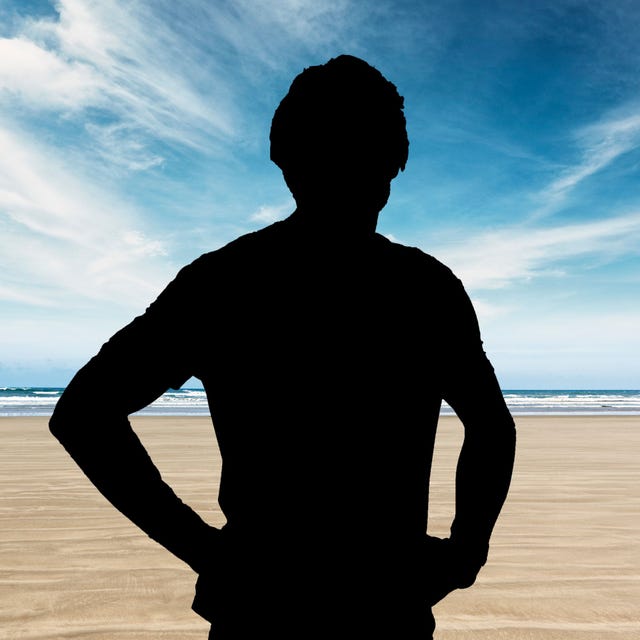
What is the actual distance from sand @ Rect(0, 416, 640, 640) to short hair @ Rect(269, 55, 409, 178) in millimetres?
2601

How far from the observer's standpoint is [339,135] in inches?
38.6

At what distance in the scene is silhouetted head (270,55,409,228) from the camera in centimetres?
98

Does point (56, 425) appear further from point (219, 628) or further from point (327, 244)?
point (327, 244)

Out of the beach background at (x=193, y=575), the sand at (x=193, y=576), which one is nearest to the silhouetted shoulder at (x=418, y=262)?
the beach background at (x=193, y=575)

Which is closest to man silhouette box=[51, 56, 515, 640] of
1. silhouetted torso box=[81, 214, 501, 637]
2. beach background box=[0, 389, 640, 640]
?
silhouetted torso box=[81, 214, 501, 637]

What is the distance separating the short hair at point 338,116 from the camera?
3.22ft

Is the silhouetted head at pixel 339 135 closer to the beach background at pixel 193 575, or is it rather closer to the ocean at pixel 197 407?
the beach background at pixel 193 575

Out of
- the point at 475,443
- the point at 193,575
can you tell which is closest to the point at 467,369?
the point at 475,443

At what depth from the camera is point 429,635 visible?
3.13 ft

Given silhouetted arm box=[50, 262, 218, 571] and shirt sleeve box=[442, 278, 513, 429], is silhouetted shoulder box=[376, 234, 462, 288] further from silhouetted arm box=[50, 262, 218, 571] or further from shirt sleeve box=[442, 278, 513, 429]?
silhouetted arm box=[50, 262, 218, 571]

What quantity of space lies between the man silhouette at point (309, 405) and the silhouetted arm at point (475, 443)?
0.04 feet

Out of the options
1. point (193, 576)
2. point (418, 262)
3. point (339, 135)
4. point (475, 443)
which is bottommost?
point (193, 576)

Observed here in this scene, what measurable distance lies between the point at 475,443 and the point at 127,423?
576 millimetres

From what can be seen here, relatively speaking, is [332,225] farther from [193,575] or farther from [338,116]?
[193,575]
